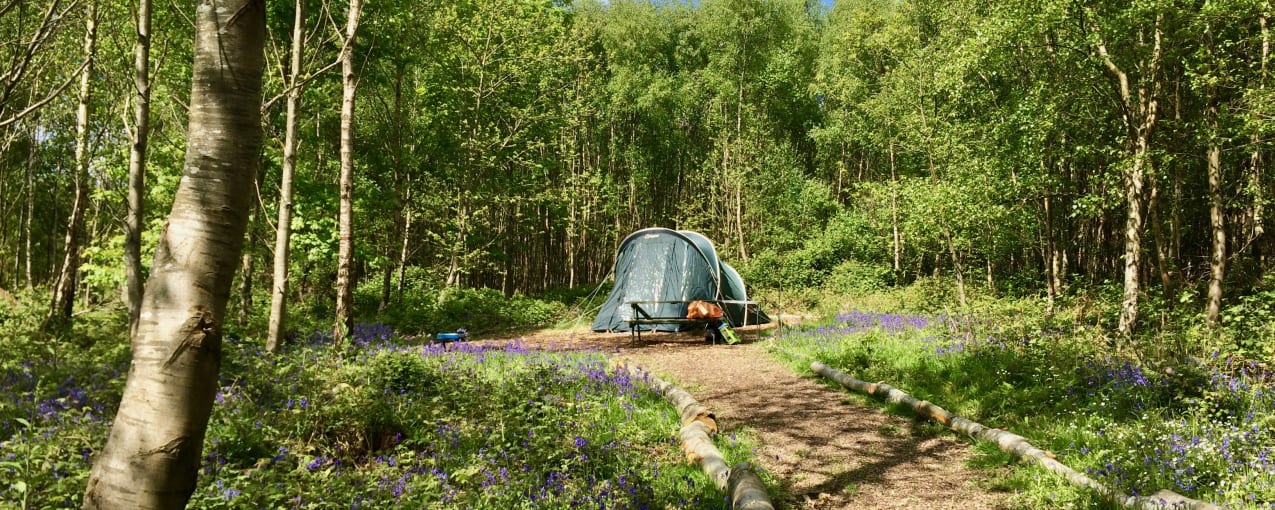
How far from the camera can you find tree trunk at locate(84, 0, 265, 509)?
5.47 ft

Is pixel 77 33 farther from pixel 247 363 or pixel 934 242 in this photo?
pixel 934 242

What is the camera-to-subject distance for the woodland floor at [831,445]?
16.2ft

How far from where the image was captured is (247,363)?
6188 millimetres

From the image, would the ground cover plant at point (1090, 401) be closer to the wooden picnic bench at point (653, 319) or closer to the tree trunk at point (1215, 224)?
the tree trunk at point (1215, 224)

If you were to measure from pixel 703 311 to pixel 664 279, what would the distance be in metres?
2.06

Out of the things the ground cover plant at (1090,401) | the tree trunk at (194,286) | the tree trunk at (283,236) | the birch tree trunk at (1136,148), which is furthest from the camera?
the birch tree trunk at (1136,148)

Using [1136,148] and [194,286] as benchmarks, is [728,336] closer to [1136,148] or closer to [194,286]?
[1136,148]

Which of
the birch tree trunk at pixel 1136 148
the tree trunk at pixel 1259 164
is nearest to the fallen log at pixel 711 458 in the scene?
the birch tree trunk at pixel 1136 148

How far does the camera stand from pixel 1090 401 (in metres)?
6.38

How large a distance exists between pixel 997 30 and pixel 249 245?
16.7 metres

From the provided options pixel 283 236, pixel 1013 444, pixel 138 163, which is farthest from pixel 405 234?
pixel 1013 444

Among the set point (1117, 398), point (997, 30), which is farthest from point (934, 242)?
point (1117, 398)

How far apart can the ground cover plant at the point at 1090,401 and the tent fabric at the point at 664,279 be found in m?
5.59

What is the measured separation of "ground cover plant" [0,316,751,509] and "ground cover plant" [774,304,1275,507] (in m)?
2.91
